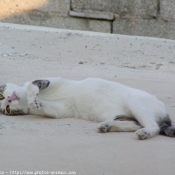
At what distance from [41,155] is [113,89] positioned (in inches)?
58.9

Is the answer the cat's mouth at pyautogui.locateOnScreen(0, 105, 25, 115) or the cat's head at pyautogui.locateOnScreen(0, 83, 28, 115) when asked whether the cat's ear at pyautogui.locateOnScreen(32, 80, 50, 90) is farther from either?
the cat's mouth at pyautogui.locateOnScreen(0, 105, 25, 115)

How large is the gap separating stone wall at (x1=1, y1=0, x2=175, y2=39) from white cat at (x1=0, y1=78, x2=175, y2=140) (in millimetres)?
5605

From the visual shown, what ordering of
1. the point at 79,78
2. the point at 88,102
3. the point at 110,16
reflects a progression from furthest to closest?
the point at 110,16, the point at 79,78, the point at 88,102

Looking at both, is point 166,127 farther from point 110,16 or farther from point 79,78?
point 110,16

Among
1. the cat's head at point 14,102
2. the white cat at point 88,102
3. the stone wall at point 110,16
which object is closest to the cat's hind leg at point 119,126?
the white cat at point 88,102

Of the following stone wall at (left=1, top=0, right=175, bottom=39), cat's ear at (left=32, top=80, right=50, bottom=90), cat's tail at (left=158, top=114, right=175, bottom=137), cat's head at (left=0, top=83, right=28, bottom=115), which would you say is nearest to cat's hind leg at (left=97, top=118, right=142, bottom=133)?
cat's tail at (left=158, top=114, right=175, bottom=137)

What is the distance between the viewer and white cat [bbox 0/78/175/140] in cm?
447

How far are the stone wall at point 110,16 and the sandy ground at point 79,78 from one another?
215 centimetres

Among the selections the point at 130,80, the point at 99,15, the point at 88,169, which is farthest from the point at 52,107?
the point at 99,15

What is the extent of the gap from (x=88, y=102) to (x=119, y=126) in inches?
20.7

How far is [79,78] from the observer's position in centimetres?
659

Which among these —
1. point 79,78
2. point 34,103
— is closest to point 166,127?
point 34,103

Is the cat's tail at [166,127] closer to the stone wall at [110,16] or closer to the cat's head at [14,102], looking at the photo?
→ the cat's head at [14,102]

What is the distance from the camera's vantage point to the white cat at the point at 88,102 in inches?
176
